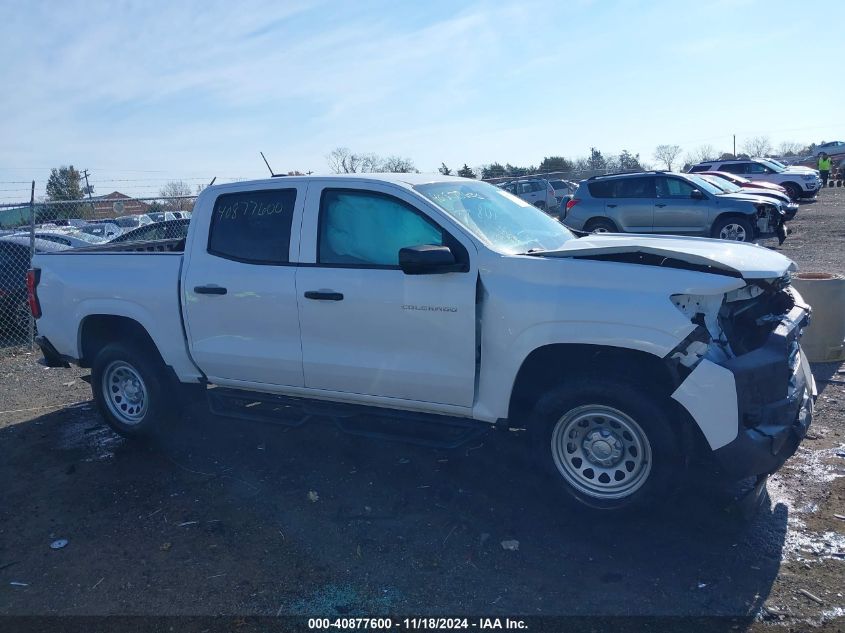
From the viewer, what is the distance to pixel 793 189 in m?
28.7

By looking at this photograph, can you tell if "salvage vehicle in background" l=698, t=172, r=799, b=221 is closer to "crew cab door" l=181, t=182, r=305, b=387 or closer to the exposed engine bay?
the exposed engine bay

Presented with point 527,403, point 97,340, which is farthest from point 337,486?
point 97,340

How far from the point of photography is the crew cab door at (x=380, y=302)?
4.47m

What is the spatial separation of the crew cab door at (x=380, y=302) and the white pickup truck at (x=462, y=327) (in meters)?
0.01

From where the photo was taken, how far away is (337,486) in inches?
201

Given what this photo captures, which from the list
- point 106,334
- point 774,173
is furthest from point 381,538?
point 774,173

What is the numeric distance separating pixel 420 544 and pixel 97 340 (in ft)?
11.8

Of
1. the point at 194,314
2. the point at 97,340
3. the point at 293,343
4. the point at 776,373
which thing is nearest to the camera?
the point at 776,373

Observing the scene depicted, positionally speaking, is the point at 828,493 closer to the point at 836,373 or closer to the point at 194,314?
the point at 836,373

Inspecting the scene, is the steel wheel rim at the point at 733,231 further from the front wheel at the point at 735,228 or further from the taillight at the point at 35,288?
the taillight at the point at 35,288

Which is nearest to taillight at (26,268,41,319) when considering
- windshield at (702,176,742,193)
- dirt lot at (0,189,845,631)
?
dirt lot at (0,189,845,631)

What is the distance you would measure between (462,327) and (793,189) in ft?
94.1

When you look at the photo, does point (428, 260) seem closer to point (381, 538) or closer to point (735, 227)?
point (381, 538)

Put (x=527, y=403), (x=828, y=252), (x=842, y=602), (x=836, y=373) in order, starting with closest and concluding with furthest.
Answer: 1. (x=842, y=602)
2. (x=527, y=403)
3. (x=836, y=373)
4. (x=828, y=252)
